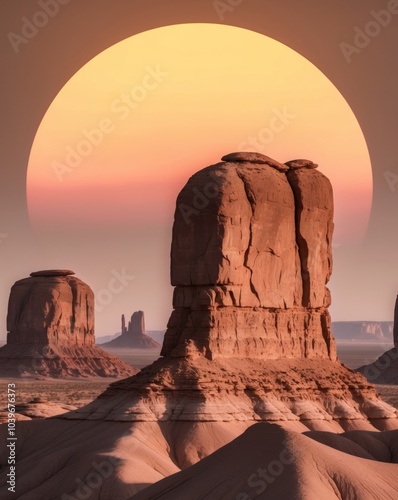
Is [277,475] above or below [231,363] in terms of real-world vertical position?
below

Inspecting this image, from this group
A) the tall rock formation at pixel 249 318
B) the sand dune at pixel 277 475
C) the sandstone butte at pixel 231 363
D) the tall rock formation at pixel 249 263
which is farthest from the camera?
the tall rock formation at pixel 249 263

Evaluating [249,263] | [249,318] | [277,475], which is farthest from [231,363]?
[277,475]

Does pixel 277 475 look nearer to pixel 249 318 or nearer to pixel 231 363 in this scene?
pixel 231 363

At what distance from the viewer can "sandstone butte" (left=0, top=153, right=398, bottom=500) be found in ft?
275

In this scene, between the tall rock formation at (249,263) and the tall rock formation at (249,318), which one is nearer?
the tall rock formation at (249,318)

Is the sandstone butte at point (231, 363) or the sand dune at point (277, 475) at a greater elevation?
the sandstone butte at point (231, 363)

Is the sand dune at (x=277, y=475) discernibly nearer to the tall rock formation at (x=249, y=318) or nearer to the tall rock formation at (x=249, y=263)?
the tall rock formation at (x=249, y=318)

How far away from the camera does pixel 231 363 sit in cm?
9406

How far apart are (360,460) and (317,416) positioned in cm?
2451

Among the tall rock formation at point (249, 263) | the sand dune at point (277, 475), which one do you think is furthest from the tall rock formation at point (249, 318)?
the sand dune at point (277, 475)

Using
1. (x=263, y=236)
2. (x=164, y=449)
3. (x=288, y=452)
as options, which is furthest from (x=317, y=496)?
(x=263, y=236)

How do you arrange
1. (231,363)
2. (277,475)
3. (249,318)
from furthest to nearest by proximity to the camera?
(249,318) → (231,363) → (277,475)

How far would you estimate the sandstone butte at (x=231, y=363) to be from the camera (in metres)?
83.9

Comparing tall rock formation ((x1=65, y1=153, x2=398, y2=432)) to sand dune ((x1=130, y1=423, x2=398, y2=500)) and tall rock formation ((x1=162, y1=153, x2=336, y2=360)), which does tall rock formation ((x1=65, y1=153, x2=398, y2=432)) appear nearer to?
tall rock formation ((x1=162, y1=153, x2=336, y2=360))
